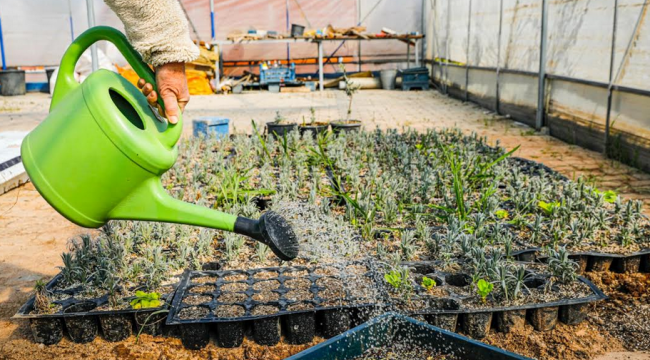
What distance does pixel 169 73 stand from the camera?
1.69 meters

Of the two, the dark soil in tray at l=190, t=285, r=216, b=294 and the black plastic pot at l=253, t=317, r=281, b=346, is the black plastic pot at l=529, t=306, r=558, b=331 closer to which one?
the black plastic pot at l=253, t=317, r=281, b=346

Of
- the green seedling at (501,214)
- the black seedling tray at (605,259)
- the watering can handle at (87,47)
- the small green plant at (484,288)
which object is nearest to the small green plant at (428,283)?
the small green plant at (484,288)

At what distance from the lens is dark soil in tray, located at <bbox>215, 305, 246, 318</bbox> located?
7.40ft

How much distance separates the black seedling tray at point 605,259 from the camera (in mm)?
2760

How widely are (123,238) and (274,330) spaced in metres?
1.08

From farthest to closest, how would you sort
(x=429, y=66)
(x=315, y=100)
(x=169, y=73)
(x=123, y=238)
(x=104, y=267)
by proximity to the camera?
(x=429, y=66)
(x=315, y=100)
(x=123, y=238)
(x=104, y=267)
(x=169, y=73)

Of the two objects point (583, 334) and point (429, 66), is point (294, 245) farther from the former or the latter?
point (429, 66)

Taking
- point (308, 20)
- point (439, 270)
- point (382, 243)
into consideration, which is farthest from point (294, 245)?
point (308, 20)

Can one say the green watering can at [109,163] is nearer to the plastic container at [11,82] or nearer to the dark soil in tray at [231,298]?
the dark soil in tray at [231,298]

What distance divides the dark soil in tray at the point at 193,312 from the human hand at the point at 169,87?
2.90 feet

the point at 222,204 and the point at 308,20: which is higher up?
the point at 308,20

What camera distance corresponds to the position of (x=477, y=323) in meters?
2.25

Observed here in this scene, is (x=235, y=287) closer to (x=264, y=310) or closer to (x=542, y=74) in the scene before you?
(x=264, y=310)

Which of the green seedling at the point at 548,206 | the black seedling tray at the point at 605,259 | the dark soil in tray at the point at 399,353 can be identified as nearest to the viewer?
the dark soil in tray at the point at 399,353
